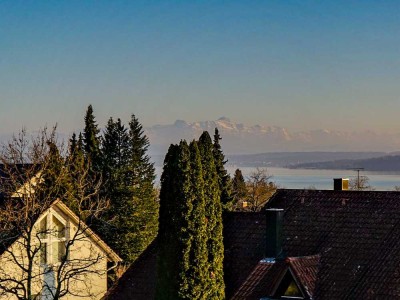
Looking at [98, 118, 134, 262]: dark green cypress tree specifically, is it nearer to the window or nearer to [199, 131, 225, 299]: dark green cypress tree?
the window

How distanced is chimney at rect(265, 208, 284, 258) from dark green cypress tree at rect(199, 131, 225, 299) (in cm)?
171

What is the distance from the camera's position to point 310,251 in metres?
25.6

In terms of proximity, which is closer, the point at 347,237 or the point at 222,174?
the point at 347,237

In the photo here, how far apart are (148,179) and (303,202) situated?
3217 cm

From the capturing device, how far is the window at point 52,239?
32469mm

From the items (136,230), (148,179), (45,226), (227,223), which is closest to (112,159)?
(148,179)

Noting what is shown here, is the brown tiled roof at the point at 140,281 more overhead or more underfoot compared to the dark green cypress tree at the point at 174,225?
more underfoot

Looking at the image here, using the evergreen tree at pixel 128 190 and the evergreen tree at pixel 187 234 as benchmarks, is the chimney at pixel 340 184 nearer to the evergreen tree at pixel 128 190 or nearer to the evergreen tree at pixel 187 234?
the evergreen tree at pixel 187 234

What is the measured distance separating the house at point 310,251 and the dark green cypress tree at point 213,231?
0.92m

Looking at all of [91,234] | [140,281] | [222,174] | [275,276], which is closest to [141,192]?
[222,174]

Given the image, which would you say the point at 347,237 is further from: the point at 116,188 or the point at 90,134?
the point at 90,134

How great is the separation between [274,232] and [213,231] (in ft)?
7.16

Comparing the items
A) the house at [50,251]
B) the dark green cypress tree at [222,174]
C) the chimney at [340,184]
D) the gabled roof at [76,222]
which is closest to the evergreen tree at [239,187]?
the dark green cypress tree at [222,174]

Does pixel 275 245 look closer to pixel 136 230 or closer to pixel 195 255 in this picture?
pixel 195 255
